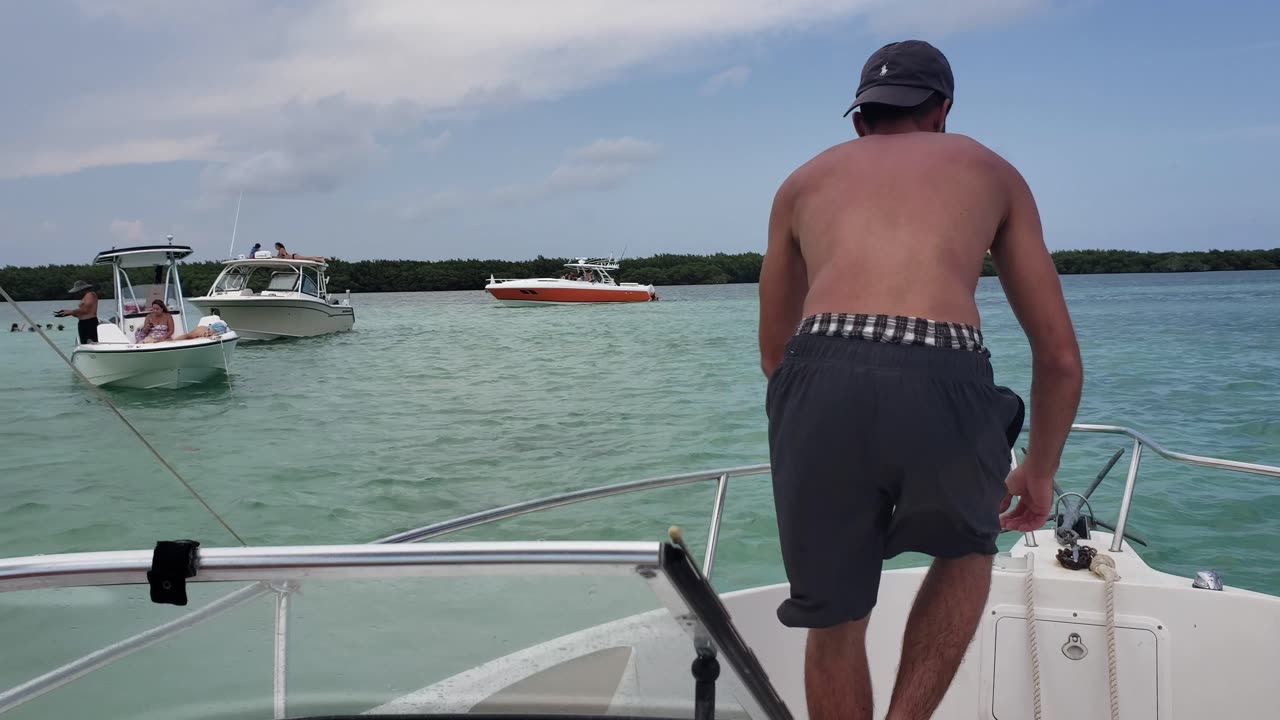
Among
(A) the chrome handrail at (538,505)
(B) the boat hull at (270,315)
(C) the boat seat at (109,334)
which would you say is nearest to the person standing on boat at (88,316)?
(C) the boat seat at (109,334)

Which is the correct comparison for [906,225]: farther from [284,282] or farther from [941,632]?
[284,282]

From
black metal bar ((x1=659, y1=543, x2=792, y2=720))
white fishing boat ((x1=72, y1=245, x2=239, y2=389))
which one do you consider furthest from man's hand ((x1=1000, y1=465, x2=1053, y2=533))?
white fishing boat ((x1=72, y1=245, x2=239, y2=389))

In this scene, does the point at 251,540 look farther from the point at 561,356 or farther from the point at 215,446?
the point at 561,356

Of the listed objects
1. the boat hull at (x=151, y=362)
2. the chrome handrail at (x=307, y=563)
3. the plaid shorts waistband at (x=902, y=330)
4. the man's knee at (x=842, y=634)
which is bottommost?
the boat hull at (x=151, y=362)

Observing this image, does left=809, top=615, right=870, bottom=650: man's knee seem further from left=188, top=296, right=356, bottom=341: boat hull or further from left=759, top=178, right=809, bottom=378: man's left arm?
left=188, top=296, right=356, bottom=341: boat hull

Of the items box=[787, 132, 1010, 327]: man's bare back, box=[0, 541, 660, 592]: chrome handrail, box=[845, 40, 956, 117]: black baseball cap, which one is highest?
box=[845, 40, 956, 117]: black baseball cap

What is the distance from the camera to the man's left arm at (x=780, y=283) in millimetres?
1639

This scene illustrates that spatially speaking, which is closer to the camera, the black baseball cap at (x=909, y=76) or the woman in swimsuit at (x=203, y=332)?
the black baseball cap at (x=909, y=76)

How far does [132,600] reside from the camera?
3.18 ft

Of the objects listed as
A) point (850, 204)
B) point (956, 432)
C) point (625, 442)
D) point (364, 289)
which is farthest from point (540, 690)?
point (364, 289)

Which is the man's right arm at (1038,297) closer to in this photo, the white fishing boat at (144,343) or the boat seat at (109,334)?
the white fishing boat at (144,343)

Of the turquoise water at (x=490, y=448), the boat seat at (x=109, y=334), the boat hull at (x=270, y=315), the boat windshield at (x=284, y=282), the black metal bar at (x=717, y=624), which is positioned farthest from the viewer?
the boat windshield at (x=284, y=282)

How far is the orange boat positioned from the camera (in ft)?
137

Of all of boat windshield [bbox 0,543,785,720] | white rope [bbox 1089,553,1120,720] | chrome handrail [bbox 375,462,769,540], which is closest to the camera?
boat windshield [bbox 0,543,785,720]
